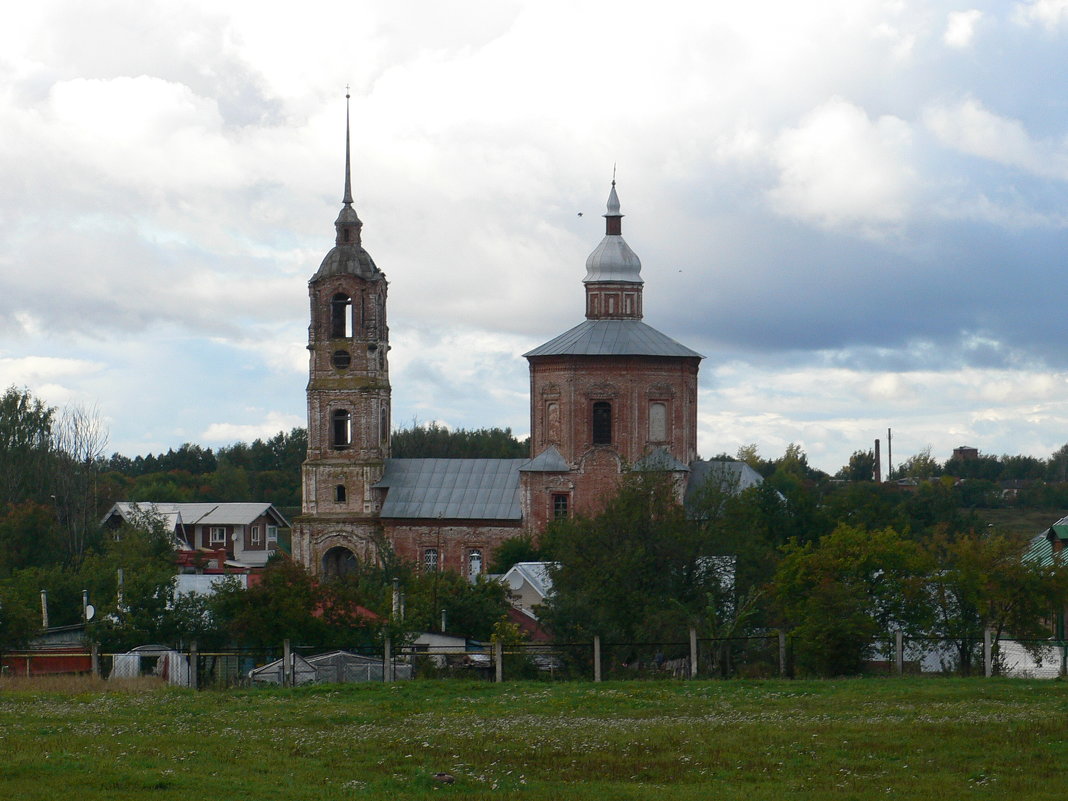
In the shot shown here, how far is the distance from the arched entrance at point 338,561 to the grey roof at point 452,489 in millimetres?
1911

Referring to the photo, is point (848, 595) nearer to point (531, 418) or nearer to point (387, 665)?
point (387, 665)

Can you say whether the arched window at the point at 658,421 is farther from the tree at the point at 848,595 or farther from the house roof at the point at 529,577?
the tree at the point at 848,595

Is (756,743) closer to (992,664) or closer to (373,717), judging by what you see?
(373,717)

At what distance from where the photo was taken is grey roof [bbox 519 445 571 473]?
52469 millimetres

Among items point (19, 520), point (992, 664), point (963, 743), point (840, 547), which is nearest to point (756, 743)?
point (963, 743)

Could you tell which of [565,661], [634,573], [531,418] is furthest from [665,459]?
[565,661]

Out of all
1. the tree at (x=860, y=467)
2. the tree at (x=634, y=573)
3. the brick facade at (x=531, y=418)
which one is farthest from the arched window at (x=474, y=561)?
the tree at (x=860, y=467)

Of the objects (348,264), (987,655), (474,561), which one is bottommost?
(987,655)

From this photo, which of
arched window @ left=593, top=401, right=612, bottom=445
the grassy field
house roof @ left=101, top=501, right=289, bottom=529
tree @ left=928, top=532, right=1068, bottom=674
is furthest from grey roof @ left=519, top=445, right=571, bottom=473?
house roof @ left=101, top=501, right=289, bottom=529

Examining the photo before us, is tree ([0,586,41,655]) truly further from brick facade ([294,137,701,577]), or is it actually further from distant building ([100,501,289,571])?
distant building ([100,501,289,571])

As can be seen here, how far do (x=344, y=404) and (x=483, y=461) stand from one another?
5201 millimetres

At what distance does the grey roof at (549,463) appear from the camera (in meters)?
52.5

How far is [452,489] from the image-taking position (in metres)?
54.7

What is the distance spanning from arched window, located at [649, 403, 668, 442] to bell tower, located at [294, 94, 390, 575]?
9.68 meters
